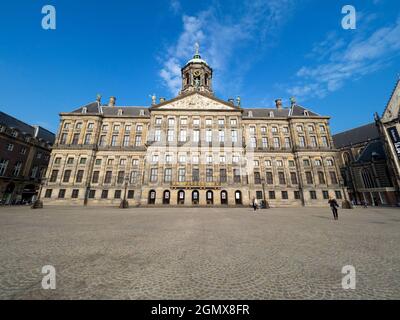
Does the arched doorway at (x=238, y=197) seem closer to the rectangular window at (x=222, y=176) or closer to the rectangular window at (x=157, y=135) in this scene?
the rectangular window at (x=222, y=176)

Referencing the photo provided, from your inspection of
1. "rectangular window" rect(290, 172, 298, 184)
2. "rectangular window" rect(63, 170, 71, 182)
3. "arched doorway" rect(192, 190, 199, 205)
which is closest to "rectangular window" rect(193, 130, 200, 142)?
"arched doorway" rect(192, 190, 199, 205)

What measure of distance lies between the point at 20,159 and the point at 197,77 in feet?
149

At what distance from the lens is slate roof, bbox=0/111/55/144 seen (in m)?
38.4

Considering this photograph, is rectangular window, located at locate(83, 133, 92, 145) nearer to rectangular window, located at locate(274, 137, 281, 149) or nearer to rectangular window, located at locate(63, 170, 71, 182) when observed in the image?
rectangular window, located at locate(63, 170, 71, 182)

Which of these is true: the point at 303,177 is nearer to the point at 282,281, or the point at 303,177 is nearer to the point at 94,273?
the point at 282,281

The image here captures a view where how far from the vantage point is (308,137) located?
37781 millimetres

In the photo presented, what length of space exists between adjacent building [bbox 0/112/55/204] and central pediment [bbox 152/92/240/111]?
32.1 metres

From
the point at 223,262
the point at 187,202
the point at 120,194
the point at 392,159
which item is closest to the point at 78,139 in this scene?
the point at 120,194

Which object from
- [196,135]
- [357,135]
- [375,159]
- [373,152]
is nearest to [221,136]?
[196,135]

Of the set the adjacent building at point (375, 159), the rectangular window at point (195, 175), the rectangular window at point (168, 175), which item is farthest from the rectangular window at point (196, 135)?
the adjacent building at point (375, 159)

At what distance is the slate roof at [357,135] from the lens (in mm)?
45200

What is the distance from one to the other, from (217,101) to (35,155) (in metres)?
46.7

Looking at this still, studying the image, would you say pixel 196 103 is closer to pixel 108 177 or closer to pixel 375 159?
pixel 108 177

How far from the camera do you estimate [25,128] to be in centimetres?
4341
